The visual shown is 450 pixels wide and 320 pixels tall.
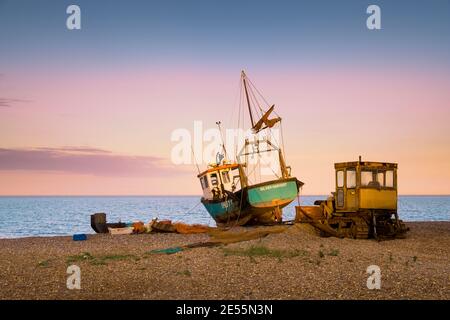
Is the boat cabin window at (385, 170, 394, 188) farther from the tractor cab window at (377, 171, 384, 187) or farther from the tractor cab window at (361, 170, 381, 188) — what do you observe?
the tractor cab window at (361, 170, 381, 188)

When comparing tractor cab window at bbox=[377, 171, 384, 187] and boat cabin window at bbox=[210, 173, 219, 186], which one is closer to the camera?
tractor cab window at bbox=[377, 171, 384, 187]

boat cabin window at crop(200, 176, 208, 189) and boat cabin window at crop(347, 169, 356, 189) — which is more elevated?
boat cabin window at crop(347, 169, 356, 189)

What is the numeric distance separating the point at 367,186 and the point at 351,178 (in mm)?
816

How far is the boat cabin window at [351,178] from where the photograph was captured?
26.8 m

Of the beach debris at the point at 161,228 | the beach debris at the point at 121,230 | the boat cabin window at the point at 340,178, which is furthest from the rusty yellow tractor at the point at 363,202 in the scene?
the beach debris at the point at 121,230

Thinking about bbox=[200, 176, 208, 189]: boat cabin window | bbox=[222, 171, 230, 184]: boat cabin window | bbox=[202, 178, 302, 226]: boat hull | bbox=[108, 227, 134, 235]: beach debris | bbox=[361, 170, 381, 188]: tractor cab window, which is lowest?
bbox=[108, 227, 134, 235]: beach debris

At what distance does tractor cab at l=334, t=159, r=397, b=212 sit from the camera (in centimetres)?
2644

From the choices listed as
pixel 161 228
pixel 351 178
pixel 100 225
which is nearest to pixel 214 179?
pixel 161 228

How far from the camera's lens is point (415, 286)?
14.8m

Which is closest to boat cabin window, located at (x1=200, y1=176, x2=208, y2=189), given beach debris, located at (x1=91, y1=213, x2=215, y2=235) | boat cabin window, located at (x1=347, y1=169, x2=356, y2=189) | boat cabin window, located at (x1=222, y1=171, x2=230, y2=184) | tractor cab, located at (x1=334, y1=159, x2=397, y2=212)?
boat cabin window, located at (x1=222, y1=171, x2=230, y2=184)

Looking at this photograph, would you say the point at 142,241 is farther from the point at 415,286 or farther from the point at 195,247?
the point at 415,286

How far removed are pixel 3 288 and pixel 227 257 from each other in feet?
24.6

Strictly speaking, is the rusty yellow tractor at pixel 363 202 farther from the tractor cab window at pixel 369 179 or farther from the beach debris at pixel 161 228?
the beach debris at pixel 161 228
